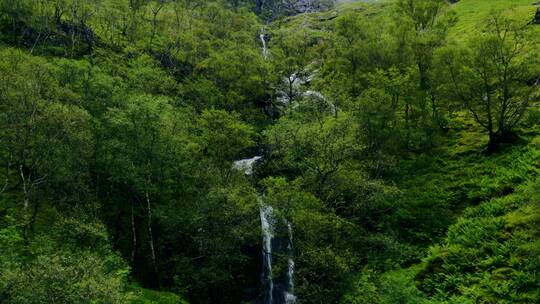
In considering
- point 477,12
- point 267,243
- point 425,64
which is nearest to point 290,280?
point 267,243

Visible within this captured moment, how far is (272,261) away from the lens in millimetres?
40219

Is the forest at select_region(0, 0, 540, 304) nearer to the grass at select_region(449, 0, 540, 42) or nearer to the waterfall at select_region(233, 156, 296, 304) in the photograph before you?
the waterfall at select_region(233, 156, 296, 304)

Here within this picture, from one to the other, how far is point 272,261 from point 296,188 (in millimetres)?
8880

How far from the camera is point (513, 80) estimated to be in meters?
42.5

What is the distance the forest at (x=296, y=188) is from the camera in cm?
3133

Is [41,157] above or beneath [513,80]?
beneath

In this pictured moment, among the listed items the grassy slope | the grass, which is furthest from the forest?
the grass

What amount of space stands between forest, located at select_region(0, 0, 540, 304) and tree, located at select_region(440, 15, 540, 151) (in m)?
0.19

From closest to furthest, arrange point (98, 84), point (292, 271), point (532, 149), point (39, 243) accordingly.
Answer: point (39, 243)
point (292, 271)
point (532, 149)
point (98, 84)

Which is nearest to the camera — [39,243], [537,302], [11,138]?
[537,302]

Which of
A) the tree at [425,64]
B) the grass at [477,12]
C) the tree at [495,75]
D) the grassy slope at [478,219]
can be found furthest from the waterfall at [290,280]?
the grass at [477,12]

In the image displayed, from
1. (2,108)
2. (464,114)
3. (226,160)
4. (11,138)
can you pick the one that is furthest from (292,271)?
(464,114)

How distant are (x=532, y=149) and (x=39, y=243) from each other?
43.7 m

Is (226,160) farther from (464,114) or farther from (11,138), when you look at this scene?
(464,114)
